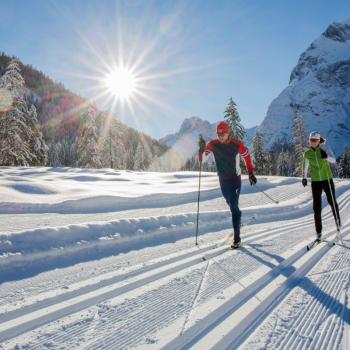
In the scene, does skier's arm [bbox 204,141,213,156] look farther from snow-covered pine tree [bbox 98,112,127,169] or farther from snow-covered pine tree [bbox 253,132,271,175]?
snow-covered pine tree [bbox 253,132,271,175]

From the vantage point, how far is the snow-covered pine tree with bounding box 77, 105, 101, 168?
47.9 metres

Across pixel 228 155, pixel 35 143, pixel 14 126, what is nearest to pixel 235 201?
pixel 228 155

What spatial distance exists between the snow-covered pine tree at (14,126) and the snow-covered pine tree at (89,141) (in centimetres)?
1118

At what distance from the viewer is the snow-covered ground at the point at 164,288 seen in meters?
2.78

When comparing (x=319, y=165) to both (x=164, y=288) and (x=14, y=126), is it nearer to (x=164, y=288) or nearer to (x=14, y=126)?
(x=164, y=288)

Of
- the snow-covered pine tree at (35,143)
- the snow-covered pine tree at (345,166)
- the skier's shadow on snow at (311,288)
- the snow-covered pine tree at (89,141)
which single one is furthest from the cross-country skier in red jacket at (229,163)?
the snow-covered pine tree at (345,166)

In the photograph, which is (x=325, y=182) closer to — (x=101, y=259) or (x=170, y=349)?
(x=101, y=259)

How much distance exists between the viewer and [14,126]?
35719 mm

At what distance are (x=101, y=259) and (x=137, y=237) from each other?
4.28 feet

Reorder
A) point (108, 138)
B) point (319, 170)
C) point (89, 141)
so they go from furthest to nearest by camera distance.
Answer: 1. point (108, 138)
2. point (89, 141)
3. point (319, 170)

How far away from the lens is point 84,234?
5.98m

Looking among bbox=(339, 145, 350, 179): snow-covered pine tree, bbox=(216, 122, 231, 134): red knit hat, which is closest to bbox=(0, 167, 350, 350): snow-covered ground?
bbox=(216, 122, 231, 134): red knit hat

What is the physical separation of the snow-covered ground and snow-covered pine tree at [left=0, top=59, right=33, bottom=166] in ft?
99.8

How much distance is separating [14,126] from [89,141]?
13123mm
